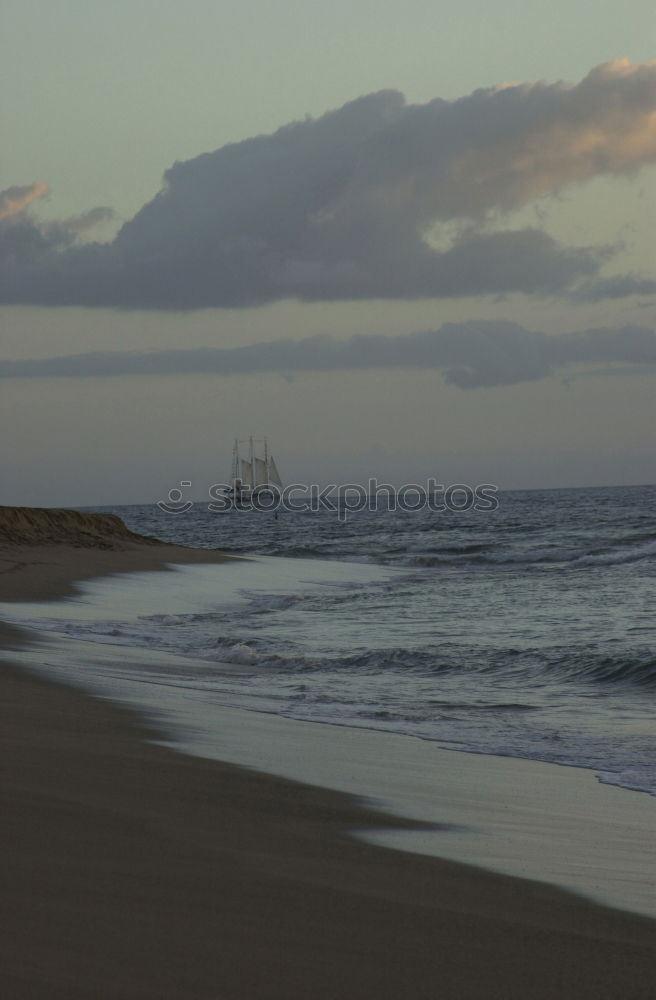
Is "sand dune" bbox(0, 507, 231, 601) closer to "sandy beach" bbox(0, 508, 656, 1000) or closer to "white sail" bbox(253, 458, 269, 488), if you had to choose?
"sandy beach" bbox(0, 508, 656, 1000)

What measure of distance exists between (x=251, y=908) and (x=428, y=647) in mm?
10726

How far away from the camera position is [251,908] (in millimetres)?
3551

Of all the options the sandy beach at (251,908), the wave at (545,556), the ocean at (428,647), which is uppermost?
the sandy beach at (251,908)

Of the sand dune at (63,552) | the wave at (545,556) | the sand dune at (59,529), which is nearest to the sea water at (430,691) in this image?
the sand dune at (63,552)

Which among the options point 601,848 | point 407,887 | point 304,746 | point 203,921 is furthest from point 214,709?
point 203,921

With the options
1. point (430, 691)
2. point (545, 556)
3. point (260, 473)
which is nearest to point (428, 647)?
point (430, 691)

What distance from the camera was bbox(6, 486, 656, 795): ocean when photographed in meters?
8.99

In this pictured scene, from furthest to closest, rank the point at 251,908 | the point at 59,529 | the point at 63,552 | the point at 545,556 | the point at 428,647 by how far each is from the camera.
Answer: the point at 59,529 < the point at 545,556 < the point at 63,552 < the point at 428,647 < the point at 251,908

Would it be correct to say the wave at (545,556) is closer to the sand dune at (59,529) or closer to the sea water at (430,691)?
the sea water at (430,691)

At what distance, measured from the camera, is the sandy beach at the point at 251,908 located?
3.00 m

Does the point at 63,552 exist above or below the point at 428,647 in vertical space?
above

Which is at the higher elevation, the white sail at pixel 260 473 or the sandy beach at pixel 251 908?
the white sail at pixel 260 473

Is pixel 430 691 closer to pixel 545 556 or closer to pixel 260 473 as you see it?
pixel 545 556

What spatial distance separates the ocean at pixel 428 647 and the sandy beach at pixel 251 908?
9.13ft
